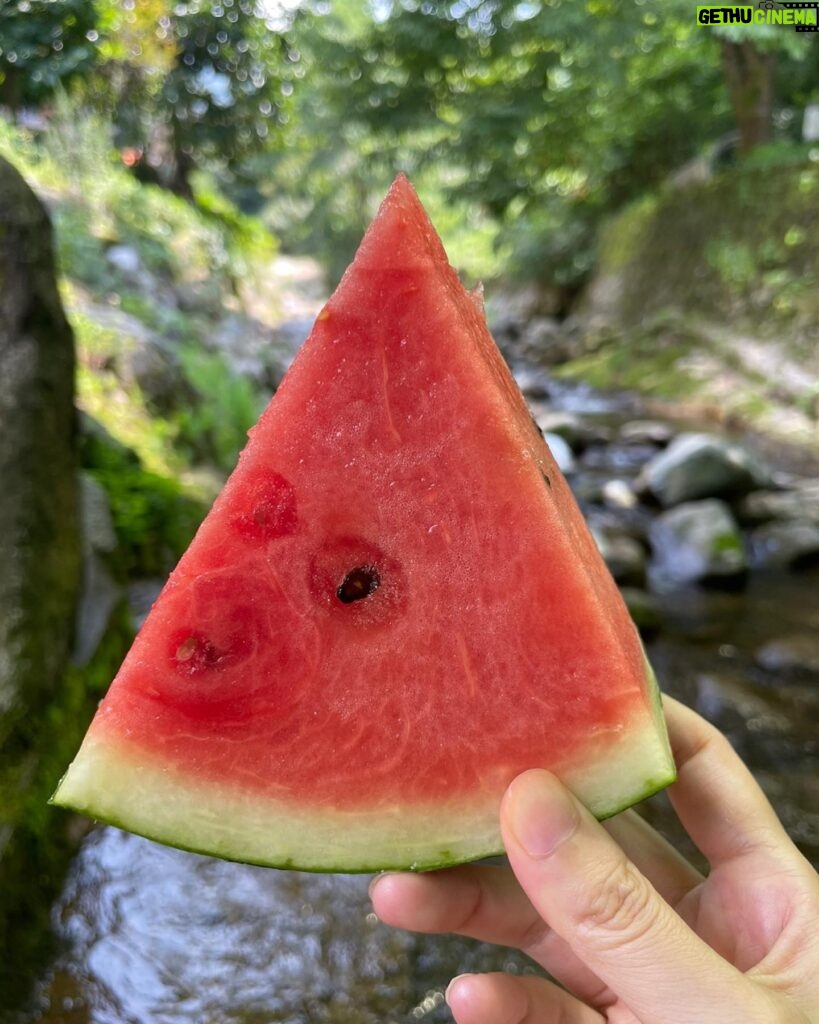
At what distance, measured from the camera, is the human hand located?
100 centimetres

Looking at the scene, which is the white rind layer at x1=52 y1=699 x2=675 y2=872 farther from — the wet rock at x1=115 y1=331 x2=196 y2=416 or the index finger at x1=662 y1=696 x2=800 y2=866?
the wet rock at x1=115 y1=331 x2=196 y2=416

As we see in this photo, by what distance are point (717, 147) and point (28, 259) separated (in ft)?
41.7

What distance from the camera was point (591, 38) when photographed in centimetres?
1048

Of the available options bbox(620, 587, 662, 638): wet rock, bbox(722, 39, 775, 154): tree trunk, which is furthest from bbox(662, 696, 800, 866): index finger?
bbox(722, 39, 775, 154): tree trunk

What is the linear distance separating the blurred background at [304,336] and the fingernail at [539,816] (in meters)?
1.50

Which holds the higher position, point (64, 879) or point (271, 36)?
point (271, 36)

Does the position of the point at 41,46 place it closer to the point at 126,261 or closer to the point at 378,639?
the point at 126,261

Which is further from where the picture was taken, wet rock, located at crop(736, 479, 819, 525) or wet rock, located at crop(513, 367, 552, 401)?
wet rock, located at crop(513, 367, 552, 401)

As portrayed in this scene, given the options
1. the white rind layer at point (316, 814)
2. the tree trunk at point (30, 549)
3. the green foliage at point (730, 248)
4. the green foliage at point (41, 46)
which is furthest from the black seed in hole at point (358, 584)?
A: the green foliage at point (730, 248)

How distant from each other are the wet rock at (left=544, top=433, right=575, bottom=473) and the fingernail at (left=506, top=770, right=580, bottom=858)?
628 cm

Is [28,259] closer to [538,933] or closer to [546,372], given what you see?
[538,933]

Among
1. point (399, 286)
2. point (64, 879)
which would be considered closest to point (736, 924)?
point (399, 286)

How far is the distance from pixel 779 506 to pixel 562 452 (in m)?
2.32

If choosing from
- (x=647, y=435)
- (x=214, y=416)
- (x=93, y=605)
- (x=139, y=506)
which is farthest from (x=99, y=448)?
(x=647, y=435)
